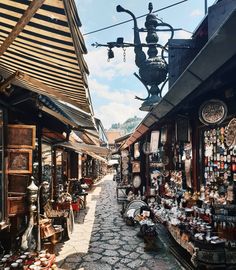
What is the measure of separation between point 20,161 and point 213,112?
4.55 metres

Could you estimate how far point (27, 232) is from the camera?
5.36 metres

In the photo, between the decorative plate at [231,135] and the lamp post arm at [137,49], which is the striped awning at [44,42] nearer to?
the decorative plate at [231,135]

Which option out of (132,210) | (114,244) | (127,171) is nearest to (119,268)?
(114,244)

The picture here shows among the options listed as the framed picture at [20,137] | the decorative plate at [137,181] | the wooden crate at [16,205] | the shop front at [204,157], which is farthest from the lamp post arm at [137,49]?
the wooden crate at [16,205]

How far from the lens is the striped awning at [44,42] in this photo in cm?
240

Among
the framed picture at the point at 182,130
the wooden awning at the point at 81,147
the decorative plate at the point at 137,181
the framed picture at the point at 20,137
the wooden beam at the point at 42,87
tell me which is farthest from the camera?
the decorative plate at the point at 137,181

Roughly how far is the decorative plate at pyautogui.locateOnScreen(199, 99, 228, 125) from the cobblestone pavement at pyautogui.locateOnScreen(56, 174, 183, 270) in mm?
4000

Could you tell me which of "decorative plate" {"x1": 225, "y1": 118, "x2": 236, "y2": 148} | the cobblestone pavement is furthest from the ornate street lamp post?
"decorative plate" {"x1": 225, "y1": 118, "x2": 236, "y2": 148}

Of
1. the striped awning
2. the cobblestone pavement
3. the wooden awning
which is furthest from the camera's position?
the wooden awning

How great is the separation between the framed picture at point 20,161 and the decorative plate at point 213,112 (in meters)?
4.19

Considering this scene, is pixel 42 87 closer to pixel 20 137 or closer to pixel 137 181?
pixel 20 137

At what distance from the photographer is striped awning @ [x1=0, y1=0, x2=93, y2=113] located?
7.87 feet

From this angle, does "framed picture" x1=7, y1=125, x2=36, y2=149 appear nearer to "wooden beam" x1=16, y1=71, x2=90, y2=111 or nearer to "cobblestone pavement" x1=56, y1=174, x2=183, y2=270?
"wooden beam" x1=16, y1=71, x2=90, y2=111

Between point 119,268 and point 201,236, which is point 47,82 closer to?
point 201,236
